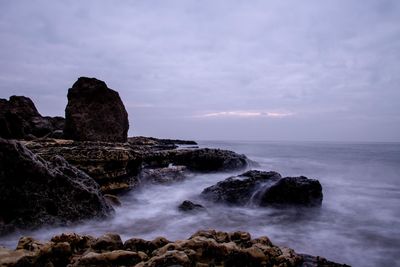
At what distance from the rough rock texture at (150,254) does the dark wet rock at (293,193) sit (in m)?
3.99

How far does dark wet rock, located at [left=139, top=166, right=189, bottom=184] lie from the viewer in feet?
31.3

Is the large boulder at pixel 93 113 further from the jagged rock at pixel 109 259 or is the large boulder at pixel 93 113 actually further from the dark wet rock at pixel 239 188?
the jagged rock at pixel 109 259

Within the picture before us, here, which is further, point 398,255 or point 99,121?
point 99,121

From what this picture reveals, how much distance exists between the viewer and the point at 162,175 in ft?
34.0

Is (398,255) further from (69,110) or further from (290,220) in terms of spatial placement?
(69,110)

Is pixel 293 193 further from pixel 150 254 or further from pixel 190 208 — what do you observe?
pixel 150 254

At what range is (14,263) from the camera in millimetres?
2580

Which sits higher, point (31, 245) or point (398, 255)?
point (31, 245)

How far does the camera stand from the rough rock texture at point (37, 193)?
4.61 meters

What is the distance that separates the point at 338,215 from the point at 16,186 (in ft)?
20.5

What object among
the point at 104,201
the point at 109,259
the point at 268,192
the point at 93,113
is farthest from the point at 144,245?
the point at 93,113

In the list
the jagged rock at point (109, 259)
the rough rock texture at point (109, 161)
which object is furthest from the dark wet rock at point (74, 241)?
the rough rock texture at point (109, 161)

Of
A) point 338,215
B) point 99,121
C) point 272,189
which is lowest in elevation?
point 338,215

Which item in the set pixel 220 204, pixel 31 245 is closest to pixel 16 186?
pixel 31 245
